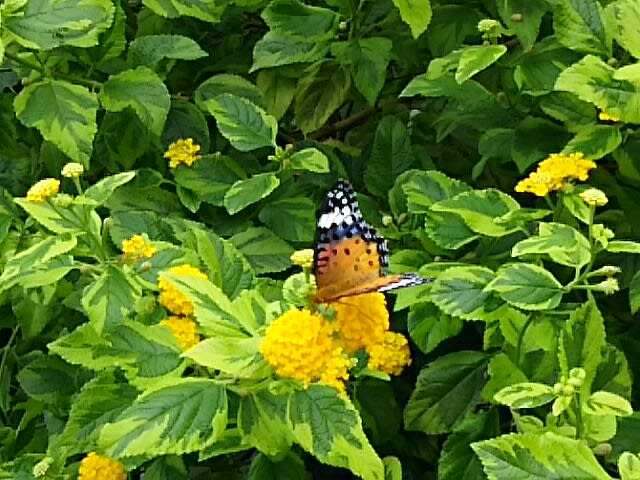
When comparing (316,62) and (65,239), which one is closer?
(65,239)

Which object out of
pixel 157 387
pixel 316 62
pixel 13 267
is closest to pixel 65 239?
pixel 13 267

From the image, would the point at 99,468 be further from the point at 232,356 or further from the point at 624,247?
the point at 624,247

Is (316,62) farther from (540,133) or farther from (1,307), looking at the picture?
(1,307)

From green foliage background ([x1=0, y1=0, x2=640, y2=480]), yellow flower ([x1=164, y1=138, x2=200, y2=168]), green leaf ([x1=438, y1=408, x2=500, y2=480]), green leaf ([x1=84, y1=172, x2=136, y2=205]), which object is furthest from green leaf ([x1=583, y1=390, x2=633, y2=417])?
yellow flower ([x1=164, y1=138, x2=200, y2=168])

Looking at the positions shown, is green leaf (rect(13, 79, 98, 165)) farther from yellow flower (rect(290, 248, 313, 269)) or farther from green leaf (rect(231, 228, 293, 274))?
yellow flower (rect(290, 248, 313, 269))

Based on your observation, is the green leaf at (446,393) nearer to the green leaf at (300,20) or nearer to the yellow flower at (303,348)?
the yellow flower at (303,348)
